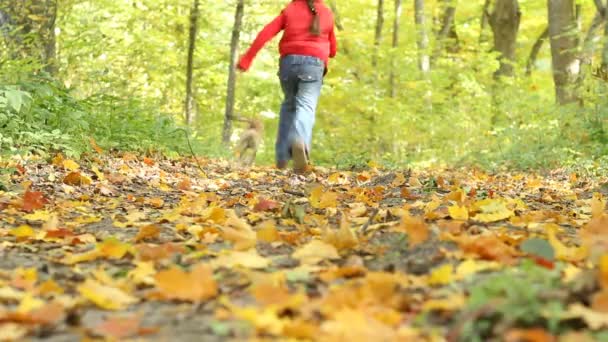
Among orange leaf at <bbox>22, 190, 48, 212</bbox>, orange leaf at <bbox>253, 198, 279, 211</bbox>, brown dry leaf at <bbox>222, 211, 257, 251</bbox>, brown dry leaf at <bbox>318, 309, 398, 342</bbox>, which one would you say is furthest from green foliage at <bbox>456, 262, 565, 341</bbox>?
orange leaf at <bbox>22, 190, 48, 212</bbox>

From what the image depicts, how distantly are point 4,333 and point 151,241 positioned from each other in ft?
4.10

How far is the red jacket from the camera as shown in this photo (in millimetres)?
6680

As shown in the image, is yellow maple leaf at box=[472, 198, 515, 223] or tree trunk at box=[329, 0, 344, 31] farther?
tree trunk at box=[329, 0, 344, 31]

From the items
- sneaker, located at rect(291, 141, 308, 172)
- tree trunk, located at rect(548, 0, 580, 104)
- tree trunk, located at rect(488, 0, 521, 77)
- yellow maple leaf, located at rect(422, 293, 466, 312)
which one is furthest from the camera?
tree trunk, located at rect(488, 0, 521, 77)

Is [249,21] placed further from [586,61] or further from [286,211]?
[286,211]

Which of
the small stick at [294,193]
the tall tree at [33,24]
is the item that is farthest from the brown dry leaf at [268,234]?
the tall tree at [33,24]

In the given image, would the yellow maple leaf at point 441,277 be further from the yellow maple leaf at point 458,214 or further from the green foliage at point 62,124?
the green foliage at point 62,124

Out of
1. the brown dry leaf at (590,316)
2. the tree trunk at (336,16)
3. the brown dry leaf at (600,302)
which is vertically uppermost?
the tree trunk at (336,16)

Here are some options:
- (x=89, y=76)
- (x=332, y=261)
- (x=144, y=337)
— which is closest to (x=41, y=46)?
(x=89, y=76)

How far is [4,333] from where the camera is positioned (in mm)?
1424

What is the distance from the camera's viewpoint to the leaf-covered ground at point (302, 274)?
1.39 meters

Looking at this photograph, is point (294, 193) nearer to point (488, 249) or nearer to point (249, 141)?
point (488, 249)

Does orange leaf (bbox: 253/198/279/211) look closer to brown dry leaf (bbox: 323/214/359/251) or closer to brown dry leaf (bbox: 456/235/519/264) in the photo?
brown dry leaf (bbox: 323/214/359/251)

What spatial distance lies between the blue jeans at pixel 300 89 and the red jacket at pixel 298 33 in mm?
84
